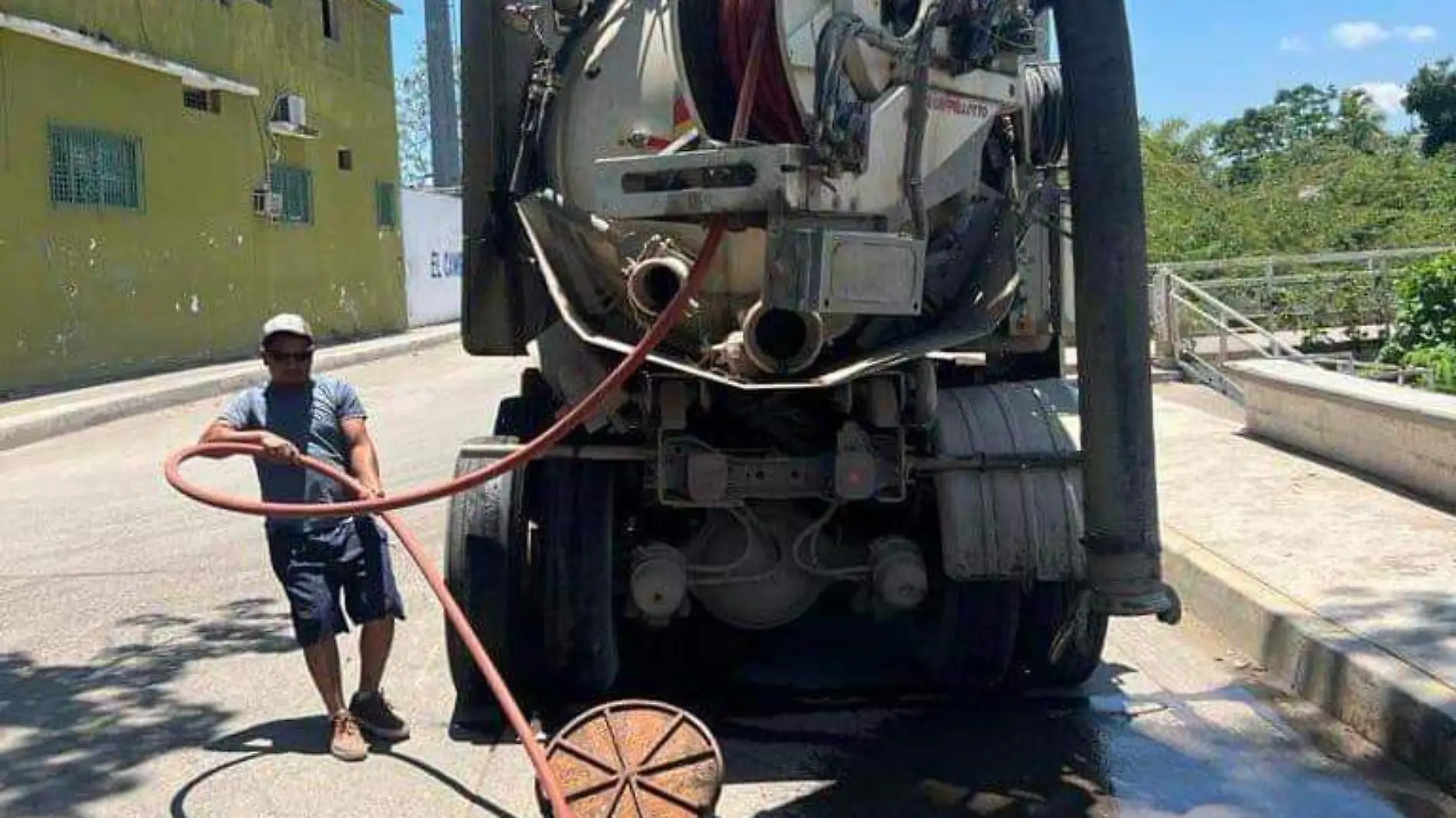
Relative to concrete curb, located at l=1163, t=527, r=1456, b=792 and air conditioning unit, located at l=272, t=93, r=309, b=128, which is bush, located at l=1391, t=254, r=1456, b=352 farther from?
air conditioning unit, located at l=272, t=93, r=309, b=128

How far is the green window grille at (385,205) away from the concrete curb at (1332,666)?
2430 centimetres

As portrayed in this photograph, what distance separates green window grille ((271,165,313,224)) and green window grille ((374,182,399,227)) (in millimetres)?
3286

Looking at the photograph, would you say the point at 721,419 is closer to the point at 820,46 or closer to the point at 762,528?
the point at 762,528

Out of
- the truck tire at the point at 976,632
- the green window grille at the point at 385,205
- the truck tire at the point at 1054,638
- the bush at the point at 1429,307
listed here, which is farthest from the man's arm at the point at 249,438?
the green window grille at the point at 385,205

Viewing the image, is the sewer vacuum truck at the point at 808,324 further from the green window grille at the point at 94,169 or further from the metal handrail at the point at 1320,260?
the green window grille at the point at 94,169

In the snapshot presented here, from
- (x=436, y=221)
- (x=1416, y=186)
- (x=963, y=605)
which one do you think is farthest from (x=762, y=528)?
(x=436, y=221)

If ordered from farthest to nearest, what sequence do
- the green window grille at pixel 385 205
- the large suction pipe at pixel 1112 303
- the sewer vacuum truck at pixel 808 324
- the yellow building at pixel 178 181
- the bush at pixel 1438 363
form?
1. the green window grille at pixel 385 205
2. the yellow building at pixel 178 181
3. the bush at pixel 1438 363
4. the sewer vacuum truck at pixel 808 324
5. the large suction pipe at pixel 1112 303

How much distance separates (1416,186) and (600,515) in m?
25.3

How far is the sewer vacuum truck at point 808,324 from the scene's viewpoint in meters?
3.83

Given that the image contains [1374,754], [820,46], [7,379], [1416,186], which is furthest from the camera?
[1416,186]

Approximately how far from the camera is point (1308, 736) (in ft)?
16.1

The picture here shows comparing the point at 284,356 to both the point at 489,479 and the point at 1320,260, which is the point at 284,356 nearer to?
the point at 489,479

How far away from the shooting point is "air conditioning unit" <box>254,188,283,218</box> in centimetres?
2258

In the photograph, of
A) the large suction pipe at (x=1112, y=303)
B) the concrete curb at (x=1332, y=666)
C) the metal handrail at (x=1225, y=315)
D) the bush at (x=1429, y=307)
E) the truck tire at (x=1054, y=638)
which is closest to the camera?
the large suction pipe at (x=1112, y=303)
